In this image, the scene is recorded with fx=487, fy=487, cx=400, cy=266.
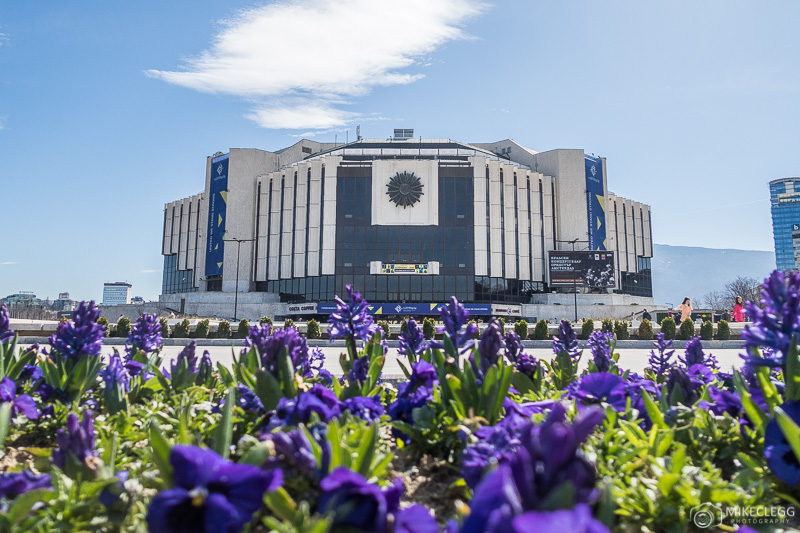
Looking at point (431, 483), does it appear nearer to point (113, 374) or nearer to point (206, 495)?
point (206, 495)

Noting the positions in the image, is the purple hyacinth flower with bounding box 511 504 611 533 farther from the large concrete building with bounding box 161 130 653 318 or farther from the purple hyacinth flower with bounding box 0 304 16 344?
the large concrete building with bounding box 161 130 653 318

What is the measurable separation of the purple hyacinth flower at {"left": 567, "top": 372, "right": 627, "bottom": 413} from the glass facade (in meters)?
70.6

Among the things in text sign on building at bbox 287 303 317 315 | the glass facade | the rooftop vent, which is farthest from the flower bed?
the glass facade

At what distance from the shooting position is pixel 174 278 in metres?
75.6

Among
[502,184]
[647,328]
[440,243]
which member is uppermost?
[502,184]

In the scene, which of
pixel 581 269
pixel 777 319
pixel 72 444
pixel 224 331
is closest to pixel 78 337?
pixel 72 444

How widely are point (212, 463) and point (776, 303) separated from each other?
270 cm

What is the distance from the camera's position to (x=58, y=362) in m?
3.57

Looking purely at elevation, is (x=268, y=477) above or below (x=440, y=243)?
below

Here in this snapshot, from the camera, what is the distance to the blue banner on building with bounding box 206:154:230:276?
60128mm

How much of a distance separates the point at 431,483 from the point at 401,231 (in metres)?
51.0

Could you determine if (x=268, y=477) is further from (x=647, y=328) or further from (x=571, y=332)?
(x=647, y=328)

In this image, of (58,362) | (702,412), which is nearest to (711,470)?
(702,412)

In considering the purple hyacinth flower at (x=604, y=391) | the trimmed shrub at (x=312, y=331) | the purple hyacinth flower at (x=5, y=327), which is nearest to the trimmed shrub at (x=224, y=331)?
the trimmed shrub at (x=312, y=331)
